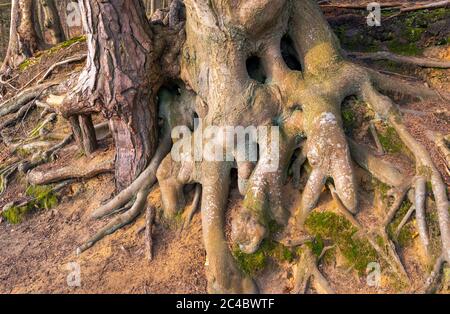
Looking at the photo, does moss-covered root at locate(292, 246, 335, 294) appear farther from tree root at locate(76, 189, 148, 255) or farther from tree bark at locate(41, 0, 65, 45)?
tree bark at locate(41, 0, 65, 45)

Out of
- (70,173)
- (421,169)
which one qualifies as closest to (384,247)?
(421,169)

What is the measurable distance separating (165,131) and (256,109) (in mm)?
1404

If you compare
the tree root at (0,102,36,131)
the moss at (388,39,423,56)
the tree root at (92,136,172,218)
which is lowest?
the tree root at (92,136,172,218)

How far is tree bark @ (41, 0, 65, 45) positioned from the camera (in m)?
9.21

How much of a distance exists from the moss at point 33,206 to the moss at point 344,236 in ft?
11.8

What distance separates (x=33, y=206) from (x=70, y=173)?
2.28ft

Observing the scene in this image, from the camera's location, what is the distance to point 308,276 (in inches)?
161

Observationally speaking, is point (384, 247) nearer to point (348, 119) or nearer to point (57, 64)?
point (348, 119)

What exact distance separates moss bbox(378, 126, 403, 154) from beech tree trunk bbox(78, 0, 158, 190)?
2.73m

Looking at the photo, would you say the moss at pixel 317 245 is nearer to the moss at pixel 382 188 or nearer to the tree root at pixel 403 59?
the moss at pixel 382 188

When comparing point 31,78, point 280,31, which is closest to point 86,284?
point 280,31

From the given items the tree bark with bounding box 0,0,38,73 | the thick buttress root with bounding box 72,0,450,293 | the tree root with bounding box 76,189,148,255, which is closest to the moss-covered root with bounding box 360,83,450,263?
the thick buttress root with bounding box 72,0,450,293

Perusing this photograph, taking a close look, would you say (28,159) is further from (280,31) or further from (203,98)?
(280,31)

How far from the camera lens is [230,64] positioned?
15.2 ft
